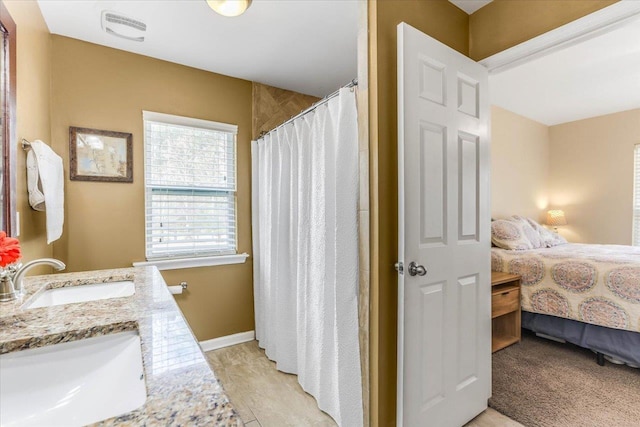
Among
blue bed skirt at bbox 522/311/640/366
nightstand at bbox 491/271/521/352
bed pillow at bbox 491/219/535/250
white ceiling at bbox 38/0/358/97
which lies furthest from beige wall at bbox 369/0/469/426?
bed pillow at bbox 491/219/535/250

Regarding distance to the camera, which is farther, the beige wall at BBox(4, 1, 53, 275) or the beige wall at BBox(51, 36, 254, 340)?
the beige wall at BBox(51, 36, 254, 340)

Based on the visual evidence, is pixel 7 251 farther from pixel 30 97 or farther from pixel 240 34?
pixel 240 34

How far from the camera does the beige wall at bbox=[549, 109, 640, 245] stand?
4.29 meters

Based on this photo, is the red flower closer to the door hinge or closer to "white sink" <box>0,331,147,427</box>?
"white sink" <box>0,331,147,427</box>

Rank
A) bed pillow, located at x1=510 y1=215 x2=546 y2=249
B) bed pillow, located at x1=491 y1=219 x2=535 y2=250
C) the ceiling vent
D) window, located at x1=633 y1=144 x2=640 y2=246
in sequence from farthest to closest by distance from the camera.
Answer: window, located at x1=633 y1=144 x2=640 y2=246 < bed pillow, located at x1=510 y1=215 x2=546 y2=249 < bed pillow, located at x1=491 y1=219 x2=535 y2=250 < the ceiling vent

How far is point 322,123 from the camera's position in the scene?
1911 mm

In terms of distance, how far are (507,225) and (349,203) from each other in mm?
2569

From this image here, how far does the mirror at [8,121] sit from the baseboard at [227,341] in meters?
1.71

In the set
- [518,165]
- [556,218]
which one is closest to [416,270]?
[518,165]

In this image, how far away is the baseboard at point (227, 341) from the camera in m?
2.62

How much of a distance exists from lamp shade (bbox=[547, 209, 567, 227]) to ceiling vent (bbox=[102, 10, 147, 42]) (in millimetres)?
5710

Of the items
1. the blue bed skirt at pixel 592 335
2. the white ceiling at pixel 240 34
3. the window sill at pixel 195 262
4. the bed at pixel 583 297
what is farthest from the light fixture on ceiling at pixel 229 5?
the blue bed skirt at pixel 592 335

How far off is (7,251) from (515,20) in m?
2.50

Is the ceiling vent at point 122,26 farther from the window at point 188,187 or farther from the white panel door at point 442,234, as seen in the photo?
the white panel door at point 442,234
